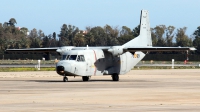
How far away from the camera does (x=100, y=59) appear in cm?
4259

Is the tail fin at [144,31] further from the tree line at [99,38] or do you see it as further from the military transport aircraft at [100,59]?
the tree line at [99,38]

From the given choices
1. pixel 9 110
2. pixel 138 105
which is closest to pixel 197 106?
pixel 138 105

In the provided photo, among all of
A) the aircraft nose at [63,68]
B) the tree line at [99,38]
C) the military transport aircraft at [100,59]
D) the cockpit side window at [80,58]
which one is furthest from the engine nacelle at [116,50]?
the tree line at [99,38]

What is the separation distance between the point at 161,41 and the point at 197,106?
125 m

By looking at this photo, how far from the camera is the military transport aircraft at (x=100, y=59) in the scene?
131 feet

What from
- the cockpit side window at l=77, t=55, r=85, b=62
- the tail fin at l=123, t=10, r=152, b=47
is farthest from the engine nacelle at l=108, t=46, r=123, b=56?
the tail fin at l=123, t=10, r=152, b=47

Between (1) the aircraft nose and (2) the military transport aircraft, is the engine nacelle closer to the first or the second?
(2) the military transport aircraft

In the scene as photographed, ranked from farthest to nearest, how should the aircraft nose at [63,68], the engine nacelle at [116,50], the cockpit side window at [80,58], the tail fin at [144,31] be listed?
the tail fin at [144,31]
the engine nacelle at [116,50]
the cockpit side window at [80,58]
the aircraft nose at [63,68]

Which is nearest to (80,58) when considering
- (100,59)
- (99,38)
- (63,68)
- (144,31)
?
(63,68)

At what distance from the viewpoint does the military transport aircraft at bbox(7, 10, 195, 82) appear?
39.9 meters

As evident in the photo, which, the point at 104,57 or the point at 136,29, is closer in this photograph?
the point at 104,57

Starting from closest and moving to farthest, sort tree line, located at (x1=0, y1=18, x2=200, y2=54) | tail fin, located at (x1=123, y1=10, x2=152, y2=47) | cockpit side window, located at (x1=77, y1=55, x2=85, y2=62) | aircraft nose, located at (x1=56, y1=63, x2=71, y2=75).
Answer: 1. aircraft nose, located at (x1=56, y1=63, x2=71, y2=75)
2. cockpit side window, located at (x1=77, y1=55, x2=85, y2=62)
3. tail fin, located at (x1=123, y1=10, x2=152, y2=47)
4. tree line, located at (x1=0, y1=18, x2=200, y2=54)

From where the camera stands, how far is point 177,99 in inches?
972

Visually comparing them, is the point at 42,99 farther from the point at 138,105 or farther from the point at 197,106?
the point at 197,106
